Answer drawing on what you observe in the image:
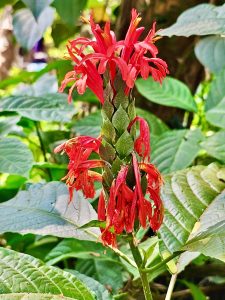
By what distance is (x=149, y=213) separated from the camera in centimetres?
67

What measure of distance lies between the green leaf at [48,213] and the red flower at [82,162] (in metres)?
0.07

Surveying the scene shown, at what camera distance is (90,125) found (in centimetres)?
134

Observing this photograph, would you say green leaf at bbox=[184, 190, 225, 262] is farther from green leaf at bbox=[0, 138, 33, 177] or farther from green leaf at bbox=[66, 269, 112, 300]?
green leaf at bbox=[0, 138, 33, 177]

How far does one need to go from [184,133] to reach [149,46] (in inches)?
25.0

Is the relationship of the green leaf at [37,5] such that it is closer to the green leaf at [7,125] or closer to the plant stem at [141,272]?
the green leaf at [7,125]

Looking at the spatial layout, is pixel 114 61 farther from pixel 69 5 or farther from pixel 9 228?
pixel 69 5

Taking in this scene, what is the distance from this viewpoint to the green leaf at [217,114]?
116cm

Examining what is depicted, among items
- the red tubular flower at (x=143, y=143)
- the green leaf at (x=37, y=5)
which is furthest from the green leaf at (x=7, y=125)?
the red tubular flower at (x=143, y=143)

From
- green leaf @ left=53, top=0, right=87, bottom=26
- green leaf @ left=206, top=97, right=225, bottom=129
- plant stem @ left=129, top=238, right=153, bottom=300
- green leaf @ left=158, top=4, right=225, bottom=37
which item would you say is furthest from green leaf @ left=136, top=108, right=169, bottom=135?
plant stem @ left=129, top=238, right=153, bottom=300

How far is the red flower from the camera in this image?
68 centimetres

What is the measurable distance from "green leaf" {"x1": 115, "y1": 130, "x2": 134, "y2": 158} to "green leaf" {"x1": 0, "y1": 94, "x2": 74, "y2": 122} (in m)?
0.59

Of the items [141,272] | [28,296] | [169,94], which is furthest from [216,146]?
[28,296]

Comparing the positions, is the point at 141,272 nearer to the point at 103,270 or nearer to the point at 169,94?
the point at 103,270

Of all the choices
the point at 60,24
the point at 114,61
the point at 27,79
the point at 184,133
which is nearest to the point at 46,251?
the point at 184,133
